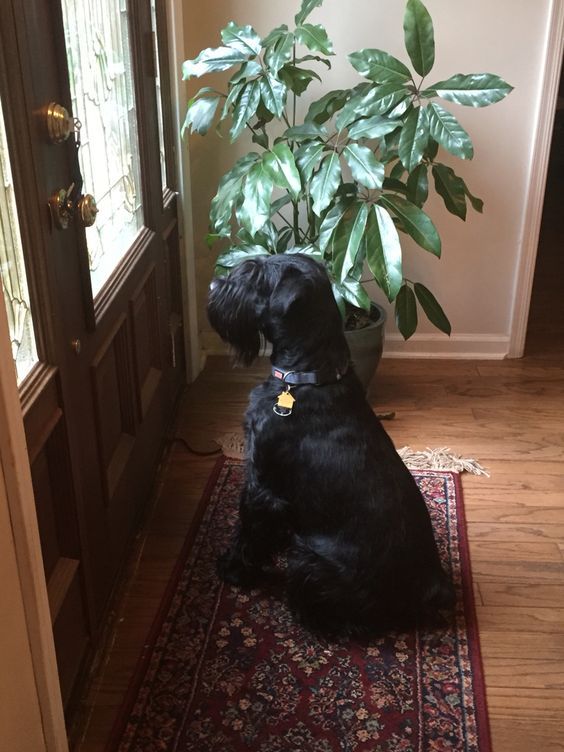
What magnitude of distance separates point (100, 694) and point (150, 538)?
0.54 m

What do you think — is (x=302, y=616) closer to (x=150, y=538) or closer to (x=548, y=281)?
(x=150, y=538)

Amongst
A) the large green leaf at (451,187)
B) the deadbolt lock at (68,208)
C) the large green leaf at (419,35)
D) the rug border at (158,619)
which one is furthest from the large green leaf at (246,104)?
the rug border at (158,619)

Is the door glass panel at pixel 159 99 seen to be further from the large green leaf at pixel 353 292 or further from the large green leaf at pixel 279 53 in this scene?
the large green leaf at pixel 353 292

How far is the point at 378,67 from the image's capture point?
2312 mm

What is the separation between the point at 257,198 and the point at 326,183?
202 millimetres

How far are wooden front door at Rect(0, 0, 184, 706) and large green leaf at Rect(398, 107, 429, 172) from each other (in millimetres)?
722

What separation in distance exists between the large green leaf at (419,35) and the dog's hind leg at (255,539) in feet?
4.41

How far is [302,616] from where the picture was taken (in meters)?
1.86

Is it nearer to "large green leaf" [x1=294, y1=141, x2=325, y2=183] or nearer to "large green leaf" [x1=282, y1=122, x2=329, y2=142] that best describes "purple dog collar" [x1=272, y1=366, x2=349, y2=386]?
"large green leaf" [x1=294, y1=141, x2=325, y2=183]

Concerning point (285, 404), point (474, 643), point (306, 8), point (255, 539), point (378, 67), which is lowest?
point (474, 643)

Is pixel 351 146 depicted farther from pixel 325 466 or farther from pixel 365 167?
pixel 325 466

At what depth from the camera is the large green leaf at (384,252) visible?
2.24 m

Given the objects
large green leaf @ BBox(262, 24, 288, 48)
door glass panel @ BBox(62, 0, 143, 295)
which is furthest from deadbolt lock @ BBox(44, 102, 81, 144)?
large green leaf @ BBox(262, 24, 288, 48)

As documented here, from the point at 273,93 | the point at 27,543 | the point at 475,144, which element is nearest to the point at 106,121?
the point at 273,93
